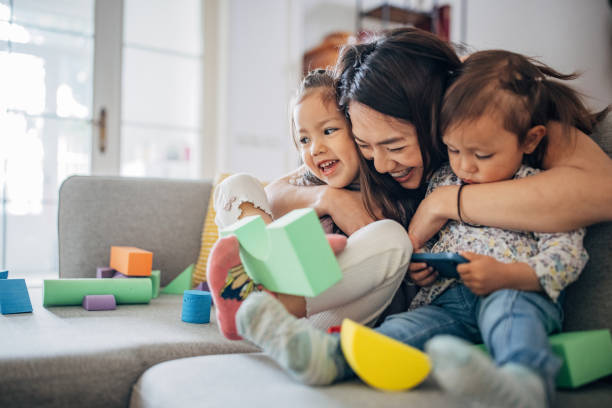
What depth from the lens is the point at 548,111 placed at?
0.91 meters

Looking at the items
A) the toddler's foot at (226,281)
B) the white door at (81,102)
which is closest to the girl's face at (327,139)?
the toddler's foot at (226,281)

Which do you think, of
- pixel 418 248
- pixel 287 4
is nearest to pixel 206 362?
pixel 418 248

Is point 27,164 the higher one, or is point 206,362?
point 27,164

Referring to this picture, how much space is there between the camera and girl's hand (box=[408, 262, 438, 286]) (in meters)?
0.93

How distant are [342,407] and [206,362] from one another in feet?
0.98

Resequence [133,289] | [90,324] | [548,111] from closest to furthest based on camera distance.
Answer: [548,111]
[90,324]
[133,289]

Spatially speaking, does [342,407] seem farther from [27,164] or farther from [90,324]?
[27,164]

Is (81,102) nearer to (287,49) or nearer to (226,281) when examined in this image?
(287,49)

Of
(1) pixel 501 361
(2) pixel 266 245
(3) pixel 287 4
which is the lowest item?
(1) pixel 501 361

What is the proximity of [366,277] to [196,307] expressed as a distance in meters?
0.43

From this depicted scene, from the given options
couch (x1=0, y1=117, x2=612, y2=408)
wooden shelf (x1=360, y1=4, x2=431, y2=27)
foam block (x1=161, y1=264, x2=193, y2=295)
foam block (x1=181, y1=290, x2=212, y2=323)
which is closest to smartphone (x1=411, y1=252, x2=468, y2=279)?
couch (x1=0, y1=117, x2=612, y2=408)

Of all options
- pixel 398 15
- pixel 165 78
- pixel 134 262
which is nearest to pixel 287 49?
pixel 165 78

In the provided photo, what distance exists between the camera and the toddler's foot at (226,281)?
0.81 m

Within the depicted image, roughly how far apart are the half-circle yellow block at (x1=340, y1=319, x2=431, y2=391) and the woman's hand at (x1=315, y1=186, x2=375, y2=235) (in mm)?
490
